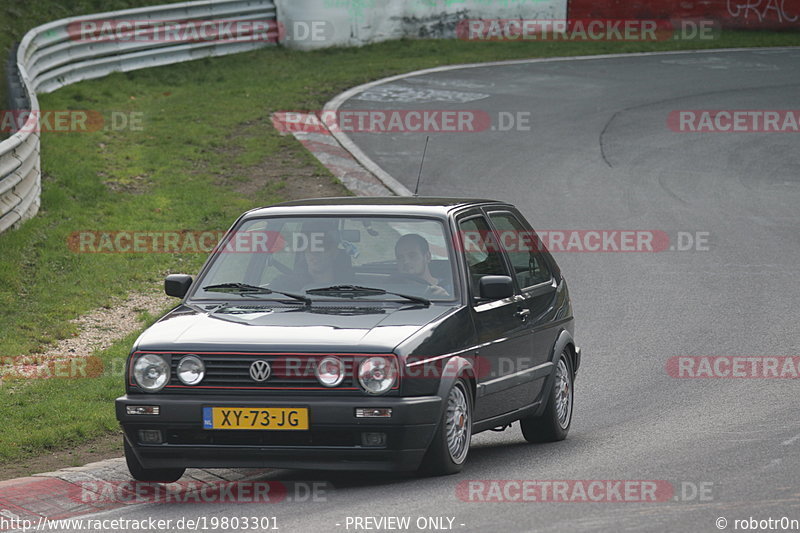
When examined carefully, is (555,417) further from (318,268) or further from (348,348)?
(348,348)

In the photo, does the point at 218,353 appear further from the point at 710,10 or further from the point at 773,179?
the point at 710,10

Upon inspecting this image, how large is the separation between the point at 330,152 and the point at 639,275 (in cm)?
685

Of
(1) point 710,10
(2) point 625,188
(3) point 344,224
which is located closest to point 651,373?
(3) point 344,224

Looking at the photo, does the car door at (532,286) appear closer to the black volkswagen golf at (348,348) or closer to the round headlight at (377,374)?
the black volkswagen golf at (348,348)

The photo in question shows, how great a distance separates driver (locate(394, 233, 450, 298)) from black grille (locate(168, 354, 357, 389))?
3.87ft

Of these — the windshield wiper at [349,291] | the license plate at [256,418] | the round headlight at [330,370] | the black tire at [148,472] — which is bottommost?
the black tire at [148,472]

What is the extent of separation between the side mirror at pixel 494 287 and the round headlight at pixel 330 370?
127cm

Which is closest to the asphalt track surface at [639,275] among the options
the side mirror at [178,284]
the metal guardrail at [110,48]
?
the side mirror at [178,284]

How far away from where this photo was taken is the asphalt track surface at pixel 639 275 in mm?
6977

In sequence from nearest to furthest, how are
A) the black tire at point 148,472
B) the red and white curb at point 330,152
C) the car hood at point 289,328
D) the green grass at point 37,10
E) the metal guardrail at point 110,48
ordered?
the car hood at point 289,328, the black tire at point 148,472, the red and white curb at point 330,152, the metal guardrail at point 110,48, the green grass at point 37,10

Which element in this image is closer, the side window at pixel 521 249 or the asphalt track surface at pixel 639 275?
the asphalt track surface at pixel 639 275

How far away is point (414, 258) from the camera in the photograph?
324 inches

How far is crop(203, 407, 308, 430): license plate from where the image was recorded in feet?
23.2

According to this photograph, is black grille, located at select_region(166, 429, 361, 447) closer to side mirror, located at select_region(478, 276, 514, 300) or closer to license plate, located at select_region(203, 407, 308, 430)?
license plate, located at select_region(203, 407, 308, 430)
